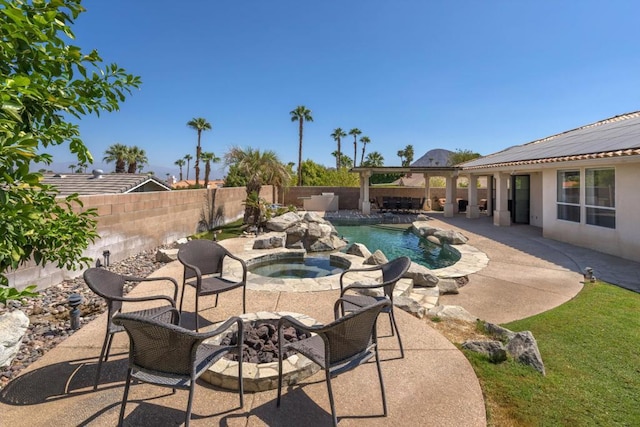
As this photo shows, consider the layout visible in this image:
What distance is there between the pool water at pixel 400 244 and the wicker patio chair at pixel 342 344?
7.30 metres

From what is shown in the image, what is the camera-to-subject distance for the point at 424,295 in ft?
20.3

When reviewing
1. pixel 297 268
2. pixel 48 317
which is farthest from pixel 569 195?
pixel 48 317

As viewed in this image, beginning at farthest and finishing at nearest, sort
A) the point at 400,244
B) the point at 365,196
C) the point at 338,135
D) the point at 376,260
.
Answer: the point at 338,135 → the point at 365,196 → the point at 400,244 → the point at 376,260

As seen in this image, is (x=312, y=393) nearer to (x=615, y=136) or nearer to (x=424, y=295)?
(x=424, y=295)

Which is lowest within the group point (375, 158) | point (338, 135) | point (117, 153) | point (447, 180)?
point (447, 180)

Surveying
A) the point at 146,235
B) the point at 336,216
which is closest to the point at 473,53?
the point at 336,216

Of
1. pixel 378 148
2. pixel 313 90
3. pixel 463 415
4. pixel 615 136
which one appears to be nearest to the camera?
pixel 463 415

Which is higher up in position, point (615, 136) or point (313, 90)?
point (313, 90)

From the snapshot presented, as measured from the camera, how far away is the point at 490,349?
3.57 meters

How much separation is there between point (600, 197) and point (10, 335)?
13.4 meters

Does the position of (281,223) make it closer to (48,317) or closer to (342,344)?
(48,317)

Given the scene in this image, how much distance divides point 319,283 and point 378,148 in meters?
62.6

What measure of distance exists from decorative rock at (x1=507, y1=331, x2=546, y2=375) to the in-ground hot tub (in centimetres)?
464

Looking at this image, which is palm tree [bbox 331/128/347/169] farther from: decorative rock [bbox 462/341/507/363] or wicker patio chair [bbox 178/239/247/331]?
decorative rock [bbox 462/341/507/363]
